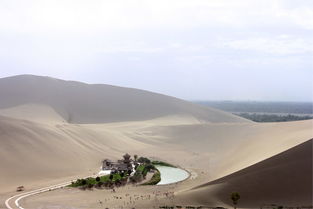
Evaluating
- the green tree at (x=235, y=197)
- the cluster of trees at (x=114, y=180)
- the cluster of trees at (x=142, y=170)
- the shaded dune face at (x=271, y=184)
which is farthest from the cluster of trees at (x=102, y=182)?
the green tree at (x=235, y=197)

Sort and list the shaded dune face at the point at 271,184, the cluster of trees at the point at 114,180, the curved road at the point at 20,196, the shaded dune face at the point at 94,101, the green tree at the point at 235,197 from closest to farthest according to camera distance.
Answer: the green tree at the point at 235,197 < the shaded dune face at the point at 271,184 < the curved road at the point at 20,196 < the cluster of trees at the point at 114,180 < the shaded dune face at the point at 94,101

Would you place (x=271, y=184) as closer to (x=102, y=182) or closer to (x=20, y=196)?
(x=102, y=182)

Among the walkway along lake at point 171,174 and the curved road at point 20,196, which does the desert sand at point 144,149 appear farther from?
the walkway along lake at point 171,174

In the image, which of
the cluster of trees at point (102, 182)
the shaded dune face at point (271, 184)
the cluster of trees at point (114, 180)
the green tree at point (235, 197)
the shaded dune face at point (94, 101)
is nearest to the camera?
the green tree at point (235, 197)

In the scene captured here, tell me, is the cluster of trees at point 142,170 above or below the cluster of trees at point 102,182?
above

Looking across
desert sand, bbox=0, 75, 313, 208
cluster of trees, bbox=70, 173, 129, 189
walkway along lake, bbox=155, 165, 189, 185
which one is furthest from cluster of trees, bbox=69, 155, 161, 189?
desert sand, bbox=0, 75, 313, 208

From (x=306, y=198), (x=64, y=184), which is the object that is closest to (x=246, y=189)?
(x=306, y=198)
